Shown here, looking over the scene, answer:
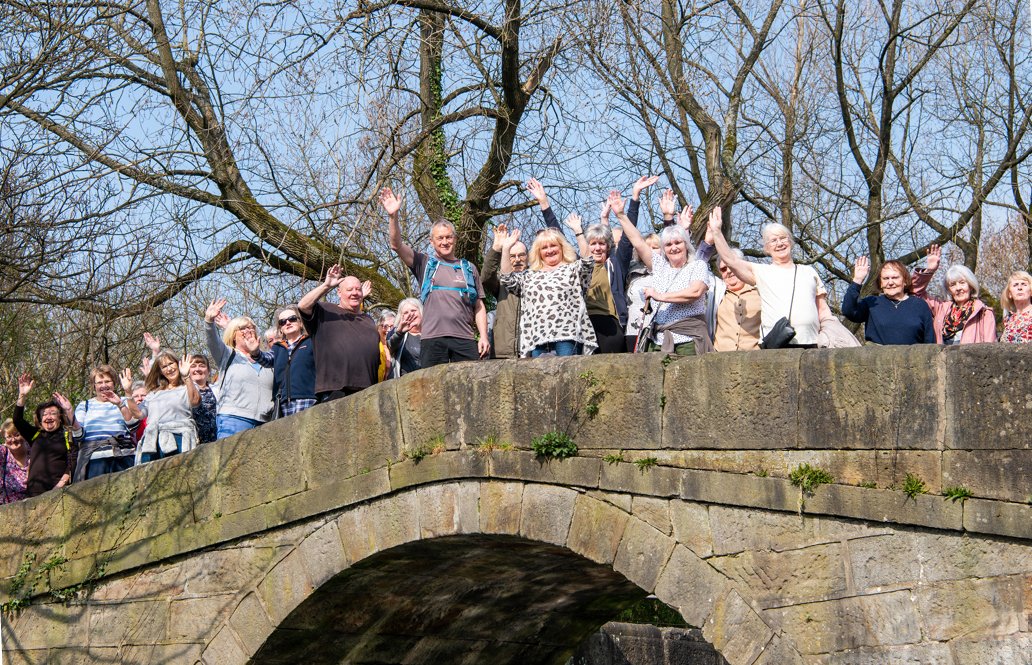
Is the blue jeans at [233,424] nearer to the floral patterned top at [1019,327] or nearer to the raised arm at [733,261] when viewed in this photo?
the raised arm at [733,261]

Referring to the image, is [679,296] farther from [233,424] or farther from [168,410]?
[168,410]

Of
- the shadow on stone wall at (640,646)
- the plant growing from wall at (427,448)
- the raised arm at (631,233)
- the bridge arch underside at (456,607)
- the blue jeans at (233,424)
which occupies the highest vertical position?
the raised arm at (631,233)

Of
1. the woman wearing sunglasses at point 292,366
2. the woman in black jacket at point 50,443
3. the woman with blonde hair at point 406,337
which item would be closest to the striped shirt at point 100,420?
the woman in black jacket at point 50,443

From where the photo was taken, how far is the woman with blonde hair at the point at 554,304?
303 inches

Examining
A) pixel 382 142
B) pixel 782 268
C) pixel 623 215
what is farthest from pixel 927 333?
pixel 382 142

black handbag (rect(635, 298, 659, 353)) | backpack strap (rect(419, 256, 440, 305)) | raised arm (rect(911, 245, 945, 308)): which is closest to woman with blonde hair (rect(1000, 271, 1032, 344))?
raised arm (rect(911, 245, 945, 308))

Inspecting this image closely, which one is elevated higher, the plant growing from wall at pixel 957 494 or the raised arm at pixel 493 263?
the raised arm at pixel 493 263

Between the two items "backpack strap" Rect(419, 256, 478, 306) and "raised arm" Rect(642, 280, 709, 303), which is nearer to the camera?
"raised arm" Rect(642, 280, 709, 303)

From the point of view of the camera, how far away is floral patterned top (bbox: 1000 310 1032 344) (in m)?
7.10

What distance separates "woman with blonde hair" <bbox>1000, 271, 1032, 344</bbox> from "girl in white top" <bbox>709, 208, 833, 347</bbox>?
88 cm

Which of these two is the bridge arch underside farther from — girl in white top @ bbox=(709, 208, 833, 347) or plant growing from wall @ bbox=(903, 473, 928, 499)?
plant growing from wall @ bbox=(903, 473, 928, 499)

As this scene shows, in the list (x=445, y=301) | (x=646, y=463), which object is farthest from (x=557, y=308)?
(x=646, y=463)

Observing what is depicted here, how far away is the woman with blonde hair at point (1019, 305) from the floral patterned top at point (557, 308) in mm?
2097

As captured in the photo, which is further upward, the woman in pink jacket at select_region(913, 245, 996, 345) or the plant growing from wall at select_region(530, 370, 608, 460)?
the woman in pink jacket at select_region(913, 245, 996, 345)
